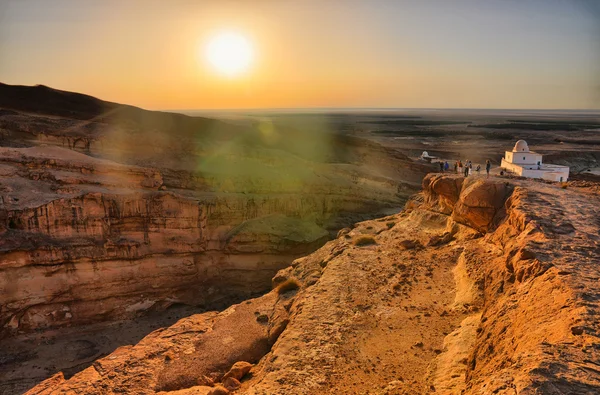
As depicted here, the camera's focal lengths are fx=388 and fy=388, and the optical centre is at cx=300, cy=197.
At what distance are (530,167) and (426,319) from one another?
837 inches


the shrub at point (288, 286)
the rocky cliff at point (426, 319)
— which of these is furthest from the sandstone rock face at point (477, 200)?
the shrub at point (288, 286)

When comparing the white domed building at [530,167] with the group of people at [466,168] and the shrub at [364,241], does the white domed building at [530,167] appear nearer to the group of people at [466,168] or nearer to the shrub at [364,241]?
the group of people at [466,168]

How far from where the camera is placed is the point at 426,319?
A: 10.3 metres

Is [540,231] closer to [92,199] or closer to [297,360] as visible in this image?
[297,360]

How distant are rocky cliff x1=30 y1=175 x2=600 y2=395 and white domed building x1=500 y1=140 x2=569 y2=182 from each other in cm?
1216

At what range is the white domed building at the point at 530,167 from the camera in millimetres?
25141

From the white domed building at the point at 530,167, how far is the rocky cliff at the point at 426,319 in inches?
479

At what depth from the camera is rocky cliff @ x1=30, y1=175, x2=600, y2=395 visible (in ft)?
19.6

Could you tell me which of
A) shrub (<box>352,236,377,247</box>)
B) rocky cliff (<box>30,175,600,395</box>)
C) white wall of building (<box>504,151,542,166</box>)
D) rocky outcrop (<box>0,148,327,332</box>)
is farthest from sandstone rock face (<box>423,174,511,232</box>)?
white wall of building (<box>504,151,542,166</box>)

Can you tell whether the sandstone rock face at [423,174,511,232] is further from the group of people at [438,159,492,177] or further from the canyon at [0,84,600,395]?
the group of people at [438,159,492,177]

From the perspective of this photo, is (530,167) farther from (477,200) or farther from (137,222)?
(137,222)

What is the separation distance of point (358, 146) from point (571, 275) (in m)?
43.3

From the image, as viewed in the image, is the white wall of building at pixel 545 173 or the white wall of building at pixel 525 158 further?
the white wall of building at pixel 525 158

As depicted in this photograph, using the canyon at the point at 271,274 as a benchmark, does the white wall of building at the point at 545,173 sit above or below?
above
